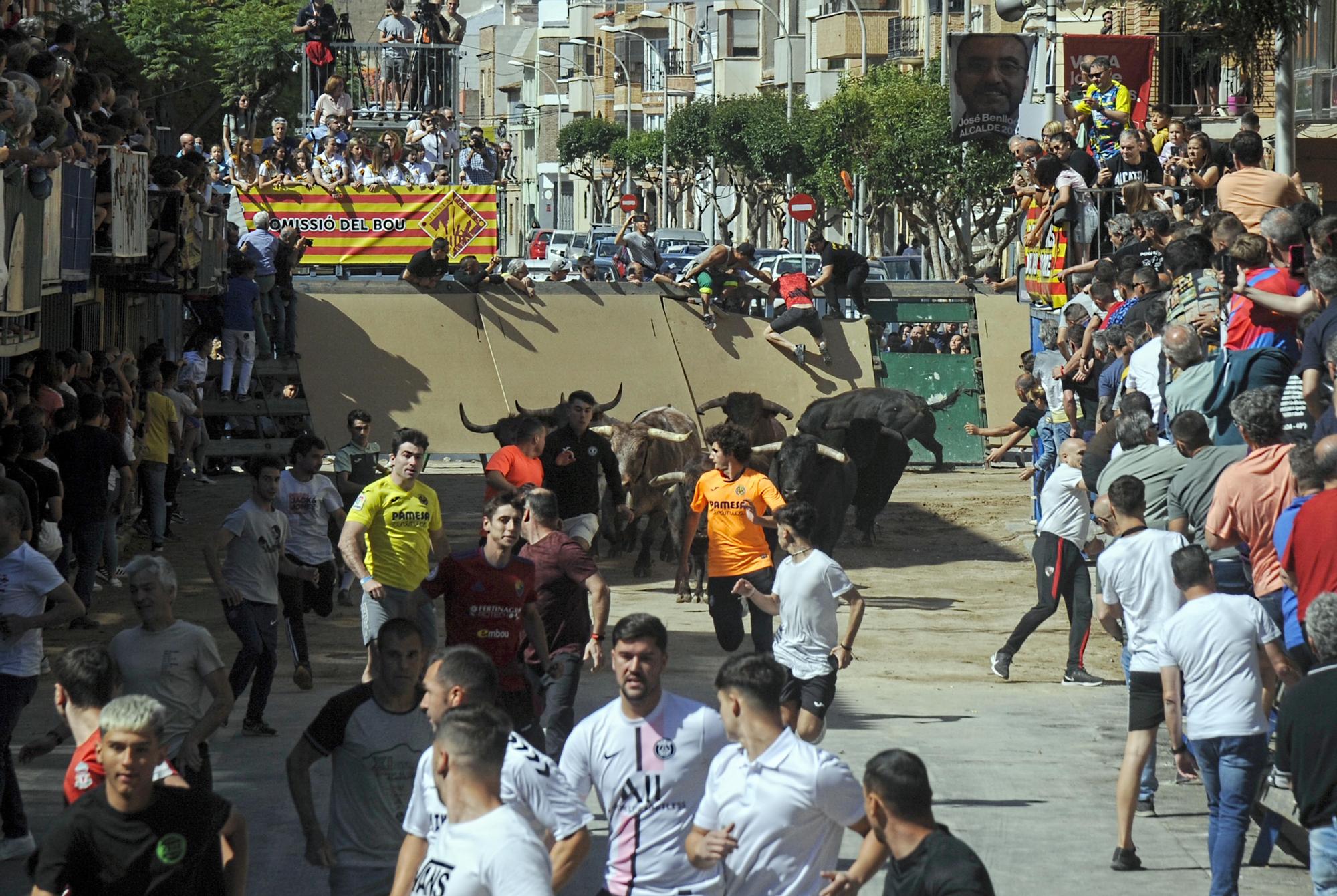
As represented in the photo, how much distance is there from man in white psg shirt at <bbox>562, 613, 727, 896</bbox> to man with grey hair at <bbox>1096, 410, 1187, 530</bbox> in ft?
14.4

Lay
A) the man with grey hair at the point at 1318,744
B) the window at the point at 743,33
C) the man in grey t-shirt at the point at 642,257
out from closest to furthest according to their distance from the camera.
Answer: the man with grey hair at the point at 1318,744 → the man in grey t-shirt at the point at 642,257 → the window at the point at 743,33

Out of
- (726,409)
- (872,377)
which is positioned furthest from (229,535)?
(872,377)

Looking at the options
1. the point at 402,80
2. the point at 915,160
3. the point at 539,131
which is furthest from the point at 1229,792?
the point at 539,131

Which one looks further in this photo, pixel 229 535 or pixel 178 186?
pixel 178 186

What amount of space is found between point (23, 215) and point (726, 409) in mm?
7709

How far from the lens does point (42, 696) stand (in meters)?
12.1

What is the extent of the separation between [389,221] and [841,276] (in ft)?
21.2

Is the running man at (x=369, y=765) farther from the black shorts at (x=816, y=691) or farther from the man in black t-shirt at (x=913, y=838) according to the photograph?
the black shorts at (x=816, y=691)

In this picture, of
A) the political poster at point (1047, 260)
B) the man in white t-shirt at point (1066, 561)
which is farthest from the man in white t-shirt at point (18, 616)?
the political poster at point (1047, 260)

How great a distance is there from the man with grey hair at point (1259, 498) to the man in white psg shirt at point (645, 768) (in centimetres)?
350

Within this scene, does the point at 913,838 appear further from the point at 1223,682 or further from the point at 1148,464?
the point at 1148,464

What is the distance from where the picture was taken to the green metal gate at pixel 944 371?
84.6 ft

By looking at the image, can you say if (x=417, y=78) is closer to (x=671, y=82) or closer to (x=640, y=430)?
(x=640, y=430)

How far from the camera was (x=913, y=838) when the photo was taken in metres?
4.93
